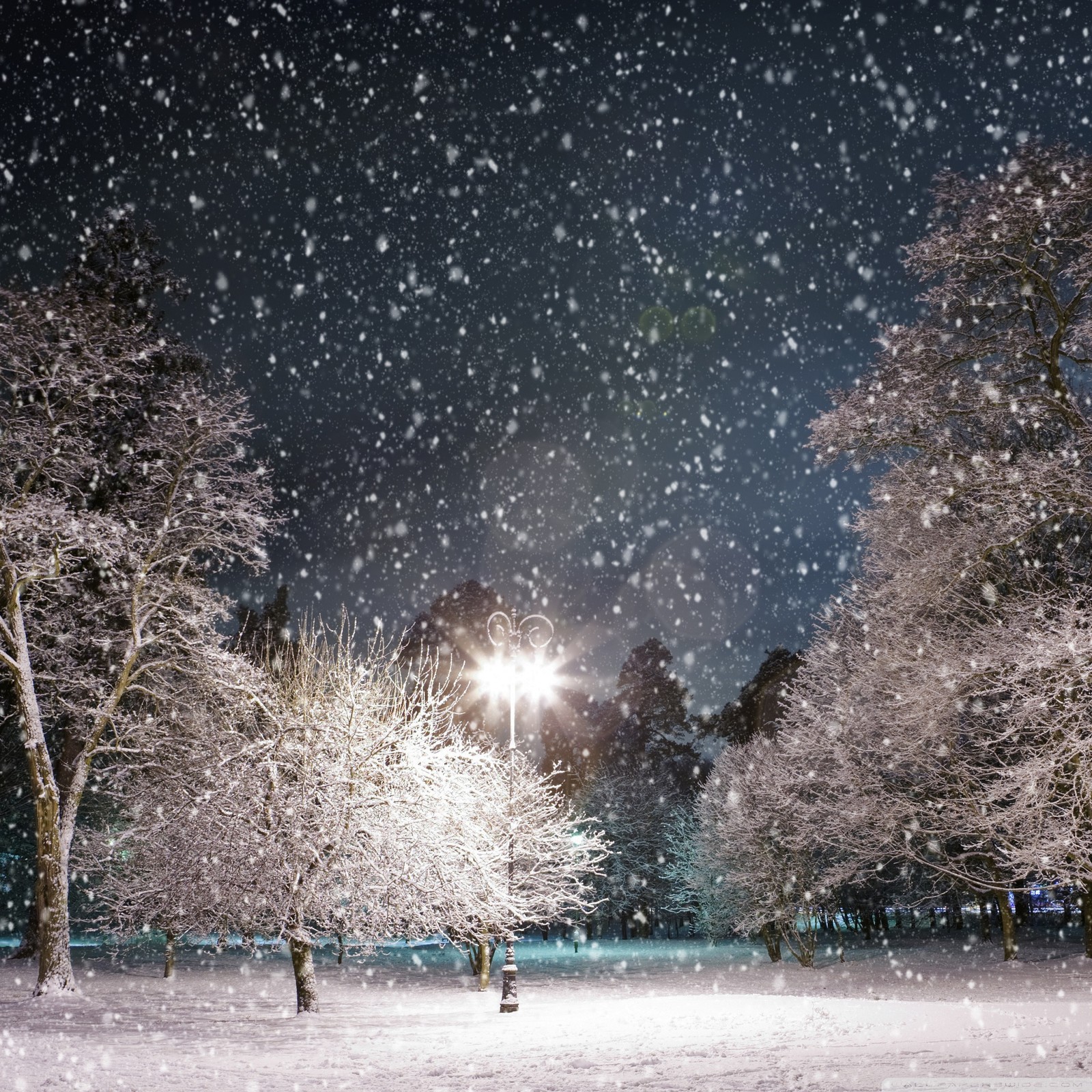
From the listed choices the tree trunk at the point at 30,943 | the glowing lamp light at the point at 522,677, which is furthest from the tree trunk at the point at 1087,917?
the tree trunk at the point at 30,943

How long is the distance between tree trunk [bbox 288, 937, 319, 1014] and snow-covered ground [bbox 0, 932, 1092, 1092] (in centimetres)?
54

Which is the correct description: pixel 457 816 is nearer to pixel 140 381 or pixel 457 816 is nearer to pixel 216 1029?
pixel 216 1029

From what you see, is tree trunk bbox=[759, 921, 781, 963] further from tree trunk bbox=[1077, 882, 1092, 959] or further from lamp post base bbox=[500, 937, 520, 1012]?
lamp post base bbox=[500, 937, 520, 1012]

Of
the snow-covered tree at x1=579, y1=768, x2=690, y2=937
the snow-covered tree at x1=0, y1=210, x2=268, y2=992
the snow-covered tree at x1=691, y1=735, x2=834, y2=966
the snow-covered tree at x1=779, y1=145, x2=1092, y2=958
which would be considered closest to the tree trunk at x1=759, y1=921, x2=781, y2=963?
the snow-covered tree at x1=691, y1=735, x2=834, y2=966

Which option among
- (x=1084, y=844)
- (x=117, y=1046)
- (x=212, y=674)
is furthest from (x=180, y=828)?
(x=1084, y=844)

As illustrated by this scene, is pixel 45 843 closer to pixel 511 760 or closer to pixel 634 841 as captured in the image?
pixel 511 760

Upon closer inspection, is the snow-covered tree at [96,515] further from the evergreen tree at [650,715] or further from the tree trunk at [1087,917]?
the evergreen tree at [650,715]

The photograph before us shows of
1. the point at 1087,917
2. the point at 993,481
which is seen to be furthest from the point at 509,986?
the point at 1087,917

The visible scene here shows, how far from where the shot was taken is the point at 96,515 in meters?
15.0

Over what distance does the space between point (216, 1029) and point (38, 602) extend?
924 cm

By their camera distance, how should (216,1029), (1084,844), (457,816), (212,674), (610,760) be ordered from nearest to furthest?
1. (216,1029)
2. (1084,844)
3. (457,816)
4. (212,674)
5. (610,760)

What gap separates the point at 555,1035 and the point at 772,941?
72.6 feet

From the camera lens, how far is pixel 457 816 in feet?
45.2

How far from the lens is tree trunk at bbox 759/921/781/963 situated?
30281mm
